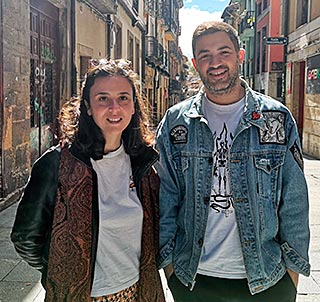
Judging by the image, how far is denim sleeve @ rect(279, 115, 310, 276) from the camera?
7.12 feet

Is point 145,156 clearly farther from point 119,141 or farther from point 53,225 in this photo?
point 53,225

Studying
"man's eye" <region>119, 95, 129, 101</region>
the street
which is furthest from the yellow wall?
"man's eye" <region>119, 95, 129, 101</region>

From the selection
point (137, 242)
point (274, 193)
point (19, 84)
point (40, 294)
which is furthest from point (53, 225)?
point (19, 84)

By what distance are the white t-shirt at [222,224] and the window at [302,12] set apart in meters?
14.6

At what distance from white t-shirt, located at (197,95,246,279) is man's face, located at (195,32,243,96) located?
0.49ft

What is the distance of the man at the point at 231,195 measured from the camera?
2139 mm

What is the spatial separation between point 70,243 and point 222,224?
0.68 meters

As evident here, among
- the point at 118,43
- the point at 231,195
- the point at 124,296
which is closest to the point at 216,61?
the point at 231,195

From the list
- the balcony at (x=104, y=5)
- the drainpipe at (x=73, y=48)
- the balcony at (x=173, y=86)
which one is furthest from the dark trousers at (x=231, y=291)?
the balcony at (x=173, y=86)

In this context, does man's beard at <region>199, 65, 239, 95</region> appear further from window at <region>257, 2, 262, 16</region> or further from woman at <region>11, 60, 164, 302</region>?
window at <region>257, 2, 262, 16</region>

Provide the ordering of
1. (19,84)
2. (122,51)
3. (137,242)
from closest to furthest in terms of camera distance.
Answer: (137,242), (19,84), (122,51)

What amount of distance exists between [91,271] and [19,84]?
5182 millimetres

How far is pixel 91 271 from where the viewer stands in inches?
78.1

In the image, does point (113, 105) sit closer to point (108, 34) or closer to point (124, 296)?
point (124, 296)
